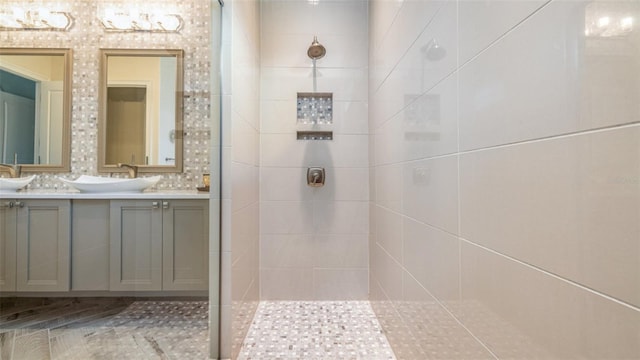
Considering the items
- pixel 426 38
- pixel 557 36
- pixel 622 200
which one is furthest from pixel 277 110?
pixel 622 200

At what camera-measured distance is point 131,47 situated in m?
2.00

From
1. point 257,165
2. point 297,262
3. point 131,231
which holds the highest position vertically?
point 257,165

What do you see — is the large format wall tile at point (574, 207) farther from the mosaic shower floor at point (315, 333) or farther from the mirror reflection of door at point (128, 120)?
the mirror reflection of door at point (128, 120)

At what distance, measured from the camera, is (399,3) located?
5.05 feet

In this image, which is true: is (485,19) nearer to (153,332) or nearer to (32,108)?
(32,108)

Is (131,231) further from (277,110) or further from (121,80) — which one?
(277,110)

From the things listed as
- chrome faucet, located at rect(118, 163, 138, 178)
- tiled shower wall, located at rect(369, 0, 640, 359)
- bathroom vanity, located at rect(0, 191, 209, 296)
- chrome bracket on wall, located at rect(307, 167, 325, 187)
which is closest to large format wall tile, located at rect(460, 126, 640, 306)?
tiled shower wall, located at rect(369, 0, 640, 359)

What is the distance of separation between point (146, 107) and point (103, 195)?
2.23 feet

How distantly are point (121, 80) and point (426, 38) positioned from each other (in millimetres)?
2026

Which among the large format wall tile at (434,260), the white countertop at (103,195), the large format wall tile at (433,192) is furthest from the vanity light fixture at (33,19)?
the large format wall tile at (434,260)

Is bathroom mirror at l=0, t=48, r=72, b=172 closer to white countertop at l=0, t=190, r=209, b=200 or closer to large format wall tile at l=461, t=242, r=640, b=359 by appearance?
white countertop at l=0, t=190, r=209, b=200

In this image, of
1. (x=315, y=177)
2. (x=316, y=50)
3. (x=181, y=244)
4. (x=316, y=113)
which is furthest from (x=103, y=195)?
(x=316, y=50)

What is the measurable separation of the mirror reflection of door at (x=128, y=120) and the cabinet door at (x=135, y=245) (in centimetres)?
38

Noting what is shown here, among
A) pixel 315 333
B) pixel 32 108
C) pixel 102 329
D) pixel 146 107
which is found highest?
pixel 146 107
